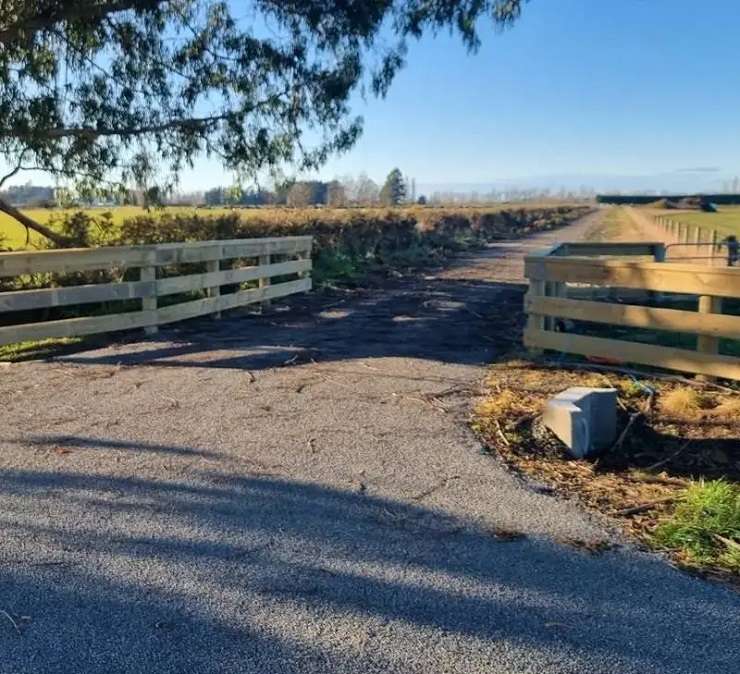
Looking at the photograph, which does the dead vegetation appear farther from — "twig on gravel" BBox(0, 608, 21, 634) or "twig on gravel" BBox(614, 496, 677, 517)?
"twig on gravel" BBox(0, 608, 21, 634)

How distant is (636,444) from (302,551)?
3042 mm

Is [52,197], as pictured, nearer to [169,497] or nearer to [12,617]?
[169,497]

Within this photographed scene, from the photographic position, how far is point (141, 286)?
987 centimetres

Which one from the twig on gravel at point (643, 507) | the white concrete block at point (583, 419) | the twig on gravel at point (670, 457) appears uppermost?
the white concrete block at point (583, 419)

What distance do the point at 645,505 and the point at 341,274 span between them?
13765mm

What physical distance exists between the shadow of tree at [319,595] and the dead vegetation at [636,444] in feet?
2.31

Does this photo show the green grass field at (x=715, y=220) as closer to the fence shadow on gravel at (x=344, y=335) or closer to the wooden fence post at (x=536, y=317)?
the fence shadow on gravel at (x=344, y=335)

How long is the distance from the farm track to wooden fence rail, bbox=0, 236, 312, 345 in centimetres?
187

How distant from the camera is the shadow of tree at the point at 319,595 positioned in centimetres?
289

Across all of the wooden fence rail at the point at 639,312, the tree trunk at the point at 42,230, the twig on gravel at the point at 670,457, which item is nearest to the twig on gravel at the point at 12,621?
the twig on gravel at the point at 670,457

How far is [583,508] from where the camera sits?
4.43m

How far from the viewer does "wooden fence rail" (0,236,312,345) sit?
870cm

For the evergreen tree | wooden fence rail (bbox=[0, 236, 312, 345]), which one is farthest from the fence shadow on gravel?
the evergreen tree

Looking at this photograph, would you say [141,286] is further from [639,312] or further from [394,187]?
[394,187]
